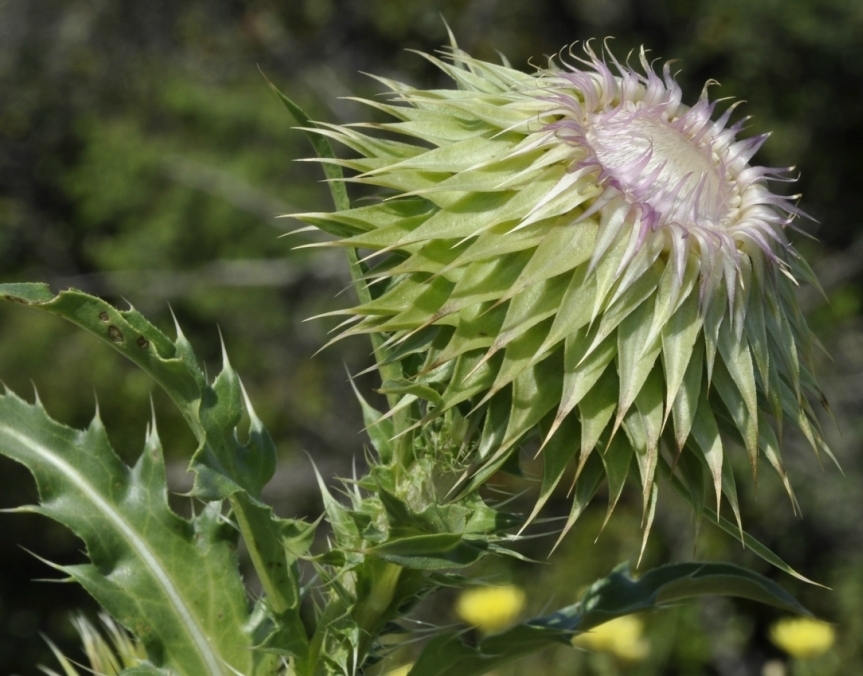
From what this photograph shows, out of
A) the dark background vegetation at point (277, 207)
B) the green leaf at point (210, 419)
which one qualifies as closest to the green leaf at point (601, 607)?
the green leaf at point (210, 419)

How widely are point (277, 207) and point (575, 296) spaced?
8.00 meters

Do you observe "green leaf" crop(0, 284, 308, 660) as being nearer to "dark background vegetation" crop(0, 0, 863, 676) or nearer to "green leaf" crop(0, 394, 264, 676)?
"green leaf" crop(0, 394, 264, 676)

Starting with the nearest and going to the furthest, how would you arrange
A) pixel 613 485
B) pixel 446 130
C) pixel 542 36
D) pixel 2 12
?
pixel 613 485 → pixel 446 130 → pixel 542 36 → pixel 2 12

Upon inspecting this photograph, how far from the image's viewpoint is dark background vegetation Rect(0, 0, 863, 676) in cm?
801

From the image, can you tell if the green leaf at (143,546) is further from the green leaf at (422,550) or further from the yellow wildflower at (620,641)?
the yellow wildflower at (620,641)

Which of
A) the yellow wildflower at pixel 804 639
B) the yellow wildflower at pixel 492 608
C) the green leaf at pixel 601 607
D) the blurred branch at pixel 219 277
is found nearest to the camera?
the green leaf at pixel 601 607

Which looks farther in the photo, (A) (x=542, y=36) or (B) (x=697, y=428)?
(A) (x=542, y=36)

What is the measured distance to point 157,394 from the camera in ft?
29.5

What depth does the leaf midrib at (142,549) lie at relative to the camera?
2.05 m

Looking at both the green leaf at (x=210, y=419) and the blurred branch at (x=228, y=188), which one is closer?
the green leaf at (x=210, y=419)

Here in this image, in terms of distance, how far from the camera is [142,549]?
6.88ft

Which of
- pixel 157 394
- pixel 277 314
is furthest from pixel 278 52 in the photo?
pixel 157 394

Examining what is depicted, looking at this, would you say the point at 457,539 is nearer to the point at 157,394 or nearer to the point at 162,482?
the point at 162,482

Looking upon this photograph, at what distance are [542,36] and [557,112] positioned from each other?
8.63m
